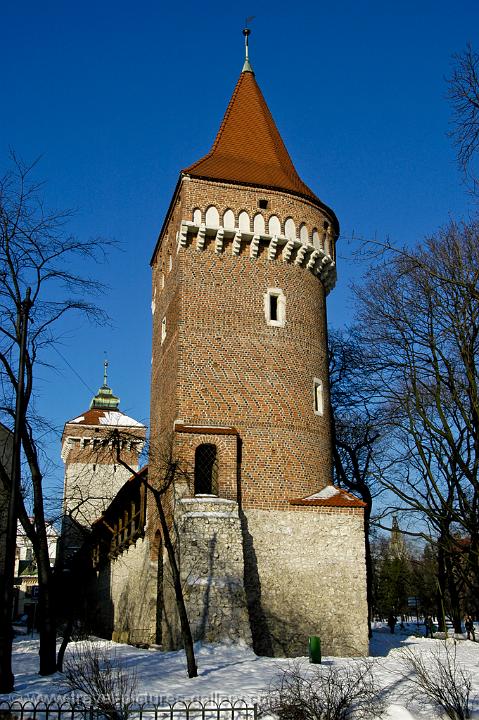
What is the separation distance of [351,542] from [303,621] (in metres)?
2.05

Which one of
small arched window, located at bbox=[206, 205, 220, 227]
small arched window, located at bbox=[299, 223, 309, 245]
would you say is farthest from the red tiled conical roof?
small arched window, located at bbox=[299, 223, 309, 245]

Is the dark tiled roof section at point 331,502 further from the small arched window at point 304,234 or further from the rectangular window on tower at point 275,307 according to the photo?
the small arched window at point 304,234

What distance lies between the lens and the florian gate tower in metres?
16.5

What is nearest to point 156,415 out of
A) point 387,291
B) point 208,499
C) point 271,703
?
point 208,499

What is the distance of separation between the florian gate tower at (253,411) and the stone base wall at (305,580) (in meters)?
0.03

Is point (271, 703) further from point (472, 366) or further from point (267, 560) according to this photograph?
point (267, 560)

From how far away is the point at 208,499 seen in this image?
1678 cm

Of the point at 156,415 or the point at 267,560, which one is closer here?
the point at 267,560

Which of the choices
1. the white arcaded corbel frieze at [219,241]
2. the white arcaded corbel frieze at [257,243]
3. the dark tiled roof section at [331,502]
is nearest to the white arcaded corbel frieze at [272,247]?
the white arcaded corbel frieze at [257,243]

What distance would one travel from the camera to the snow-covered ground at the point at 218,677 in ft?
33.0

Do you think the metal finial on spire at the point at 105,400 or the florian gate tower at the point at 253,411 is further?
the metal finial on spire at the point at 105,400

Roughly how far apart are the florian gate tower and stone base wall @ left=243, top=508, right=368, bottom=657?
0.03 metres

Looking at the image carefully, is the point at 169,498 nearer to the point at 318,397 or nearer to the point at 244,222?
the point at 318,397

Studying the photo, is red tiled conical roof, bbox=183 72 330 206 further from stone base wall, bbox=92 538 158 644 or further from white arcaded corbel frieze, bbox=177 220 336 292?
stone base wall, bbox=92 538 158 644
